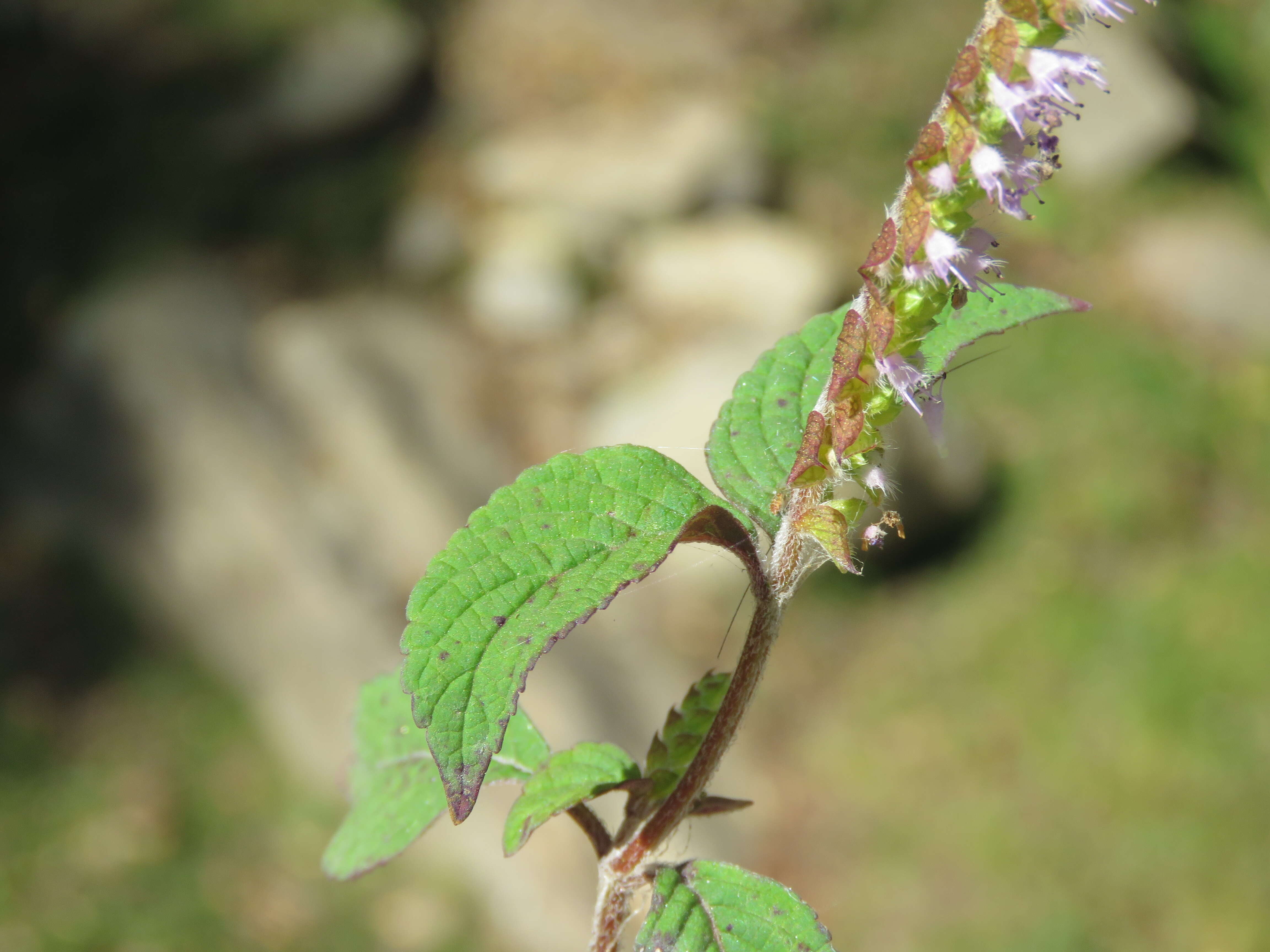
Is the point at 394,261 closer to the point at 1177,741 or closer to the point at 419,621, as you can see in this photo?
the point at 1177,741

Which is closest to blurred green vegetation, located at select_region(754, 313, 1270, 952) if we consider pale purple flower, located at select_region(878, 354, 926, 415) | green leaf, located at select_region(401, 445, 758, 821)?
green leaf, located at select_region(401, 445, 758, 821)

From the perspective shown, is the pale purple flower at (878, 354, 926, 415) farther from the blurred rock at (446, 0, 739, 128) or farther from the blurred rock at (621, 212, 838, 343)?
the blurred rock at (446, 0, 739, 128)

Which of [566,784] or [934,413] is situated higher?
[934,413]

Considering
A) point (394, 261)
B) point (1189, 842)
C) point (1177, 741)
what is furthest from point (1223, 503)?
point (394, 261)

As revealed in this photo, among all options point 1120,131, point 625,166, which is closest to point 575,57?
point 625,166

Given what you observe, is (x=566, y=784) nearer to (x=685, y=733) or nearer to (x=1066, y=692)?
(x=685, y=733)
